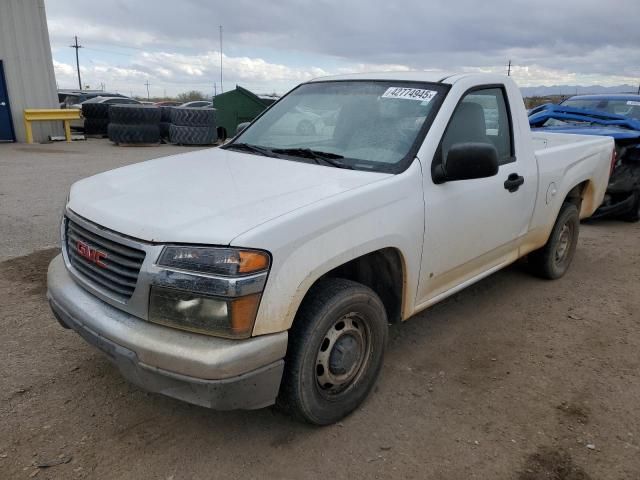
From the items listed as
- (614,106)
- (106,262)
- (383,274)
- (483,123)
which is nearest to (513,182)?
(483,123)

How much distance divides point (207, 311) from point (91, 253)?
79 centimetres

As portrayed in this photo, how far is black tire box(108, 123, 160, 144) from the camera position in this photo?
15.2 meters

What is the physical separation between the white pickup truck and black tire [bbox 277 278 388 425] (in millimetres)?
10

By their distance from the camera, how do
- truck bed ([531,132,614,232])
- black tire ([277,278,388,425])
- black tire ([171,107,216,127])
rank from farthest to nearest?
1. black tire ([171,107,216,127])
2. truck bed ([531,132,614,232])
3. black tire ([277,278,388,425])

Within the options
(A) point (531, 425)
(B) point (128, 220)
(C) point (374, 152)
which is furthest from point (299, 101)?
(A) point (531, 425)

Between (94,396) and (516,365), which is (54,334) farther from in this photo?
(516,365)

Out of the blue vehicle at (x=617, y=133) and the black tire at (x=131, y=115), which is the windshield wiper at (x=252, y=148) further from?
the black tire at (x=131, y=115)

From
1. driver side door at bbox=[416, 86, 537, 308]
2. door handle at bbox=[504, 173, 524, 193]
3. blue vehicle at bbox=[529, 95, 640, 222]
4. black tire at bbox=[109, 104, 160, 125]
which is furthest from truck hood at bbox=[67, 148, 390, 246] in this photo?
black tire at bbox=[109, 104, 160, 125]

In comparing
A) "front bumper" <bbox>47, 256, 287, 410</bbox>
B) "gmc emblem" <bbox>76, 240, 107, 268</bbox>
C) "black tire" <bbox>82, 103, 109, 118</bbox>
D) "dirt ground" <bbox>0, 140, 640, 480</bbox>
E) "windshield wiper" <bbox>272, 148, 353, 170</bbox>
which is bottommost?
"dirt ground" <bbox>0, 140, 640, 480</bbox>

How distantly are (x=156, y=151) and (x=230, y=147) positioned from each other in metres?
11.3

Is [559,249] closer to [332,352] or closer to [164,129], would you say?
[332,352]

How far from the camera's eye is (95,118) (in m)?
17.4

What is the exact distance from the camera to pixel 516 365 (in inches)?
137

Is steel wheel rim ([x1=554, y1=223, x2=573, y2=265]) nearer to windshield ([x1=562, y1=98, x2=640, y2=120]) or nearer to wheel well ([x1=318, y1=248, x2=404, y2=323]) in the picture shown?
wheel well ([x1=318, y1=248, x2=404, y2=323])
